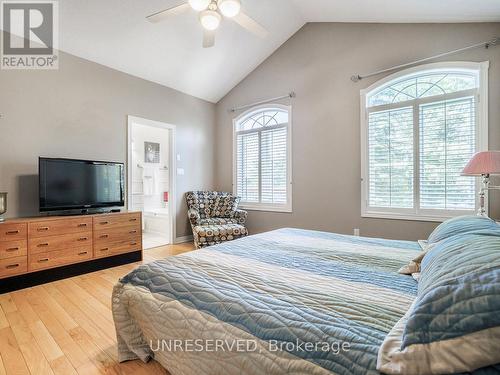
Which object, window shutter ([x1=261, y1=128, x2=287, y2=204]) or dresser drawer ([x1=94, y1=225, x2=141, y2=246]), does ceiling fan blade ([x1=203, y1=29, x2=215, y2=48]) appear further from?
dresser drawer ([x1=94, y1=225, x2=141, y2=246])

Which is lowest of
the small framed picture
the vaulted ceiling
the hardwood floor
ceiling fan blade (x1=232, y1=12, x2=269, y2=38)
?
the hardwood floor

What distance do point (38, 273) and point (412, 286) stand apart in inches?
140

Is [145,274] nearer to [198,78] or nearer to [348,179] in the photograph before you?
[348,179]

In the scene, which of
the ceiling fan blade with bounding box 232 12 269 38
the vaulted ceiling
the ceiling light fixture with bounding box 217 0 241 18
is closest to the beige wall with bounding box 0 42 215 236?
the vaulted ceiling

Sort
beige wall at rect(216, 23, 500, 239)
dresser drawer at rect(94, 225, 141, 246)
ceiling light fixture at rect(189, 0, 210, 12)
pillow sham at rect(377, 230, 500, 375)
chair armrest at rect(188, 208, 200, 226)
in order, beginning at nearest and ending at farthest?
pillow sham at rect(377, 230, 500, 375) < ceiling light fixture at rect(189, 0, 210, 12) < beige wall at rect(216, 23, 500, 239) < dresser drawer at rect(94, 225, 141, 246) < chair armrest at rect(188, 208, 200, 226)

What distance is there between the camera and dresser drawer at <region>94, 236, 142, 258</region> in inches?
127

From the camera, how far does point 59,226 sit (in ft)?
9.43

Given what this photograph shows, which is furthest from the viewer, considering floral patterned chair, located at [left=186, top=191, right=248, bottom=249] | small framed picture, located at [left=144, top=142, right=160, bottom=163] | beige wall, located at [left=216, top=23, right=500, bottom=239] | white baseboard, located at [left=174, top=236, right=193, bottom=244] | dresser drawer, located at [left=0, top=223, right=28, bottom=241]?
small framed picture, located at [left=144, top=142, right=160, bottom=163]

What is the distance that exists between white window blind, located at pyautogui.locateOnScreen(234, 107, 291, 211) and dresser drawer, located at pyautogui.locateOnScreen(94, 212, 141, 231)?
199 cm

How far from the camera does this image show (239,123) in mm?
5020

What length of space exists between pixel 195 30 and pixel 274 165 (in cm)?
242

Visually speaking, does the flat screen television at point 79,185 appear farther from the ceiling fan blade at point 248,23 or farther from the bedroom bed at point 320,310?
the ceiling fan blade at point 248,23

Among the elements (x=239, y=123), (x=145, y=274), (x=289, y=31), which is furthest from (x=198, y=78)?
(x=145, y=274)

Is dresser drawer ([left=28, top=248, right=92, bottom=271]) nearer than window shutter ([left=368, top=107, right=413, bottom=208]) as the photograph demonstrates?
Yes
